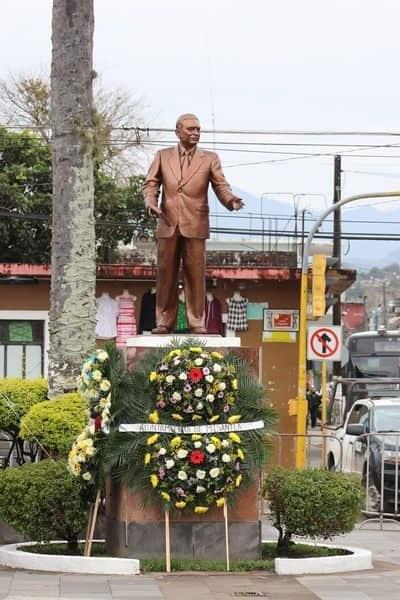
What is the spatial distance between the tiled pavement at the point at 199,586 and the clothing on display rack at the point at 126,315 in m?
14.9

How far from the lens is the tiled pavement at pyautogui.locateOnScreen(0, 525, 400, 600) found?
10.6 meters

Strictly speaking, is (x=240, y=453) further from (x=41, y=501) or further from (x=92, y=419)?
(x=41, y=501)

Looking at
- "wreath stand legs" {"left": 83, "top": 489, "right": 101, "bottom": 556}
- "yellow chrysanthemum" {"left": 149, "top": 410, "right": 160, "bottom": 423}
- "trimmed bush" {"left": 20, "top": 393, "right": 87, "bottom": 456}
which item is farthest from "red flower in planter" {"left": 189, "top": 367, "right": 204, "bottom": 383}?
"trimmed bush" {"left": 20, "top": 393, "right": 87, "bottom": 456}

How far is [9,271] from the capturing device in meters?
26.6

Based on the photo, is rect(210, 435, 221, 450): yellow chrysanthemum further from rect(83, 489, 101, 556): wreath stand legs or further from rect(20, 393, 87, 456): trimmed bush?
rect(20, 393, 87, 456): trimmed bush

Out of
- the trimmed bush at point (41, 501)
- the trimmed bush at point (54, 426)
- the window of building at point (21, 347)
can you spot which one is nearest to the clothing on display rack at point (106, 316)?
the window of building at point (21, 347)

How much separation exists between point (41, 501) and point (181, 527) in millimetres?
1323

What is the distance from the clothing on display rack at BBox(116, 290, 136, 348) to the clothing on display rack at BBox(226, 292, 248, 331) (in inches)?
77.7

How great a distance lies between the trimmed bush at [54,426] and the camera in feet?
45.8

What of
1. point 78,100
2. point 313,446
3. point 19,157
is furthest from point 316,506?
point 19,157

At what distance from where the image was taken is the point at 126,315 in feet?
88.8

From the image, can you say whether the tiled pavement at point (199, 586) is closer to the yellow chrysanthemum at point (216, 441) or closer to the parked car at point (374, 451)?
the yellow chrysanthemum at point (216, 441)

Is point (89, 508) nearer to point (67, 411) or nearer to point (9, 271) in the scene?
point (67, 411)

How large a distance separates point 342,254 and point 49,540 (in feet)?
95.4
